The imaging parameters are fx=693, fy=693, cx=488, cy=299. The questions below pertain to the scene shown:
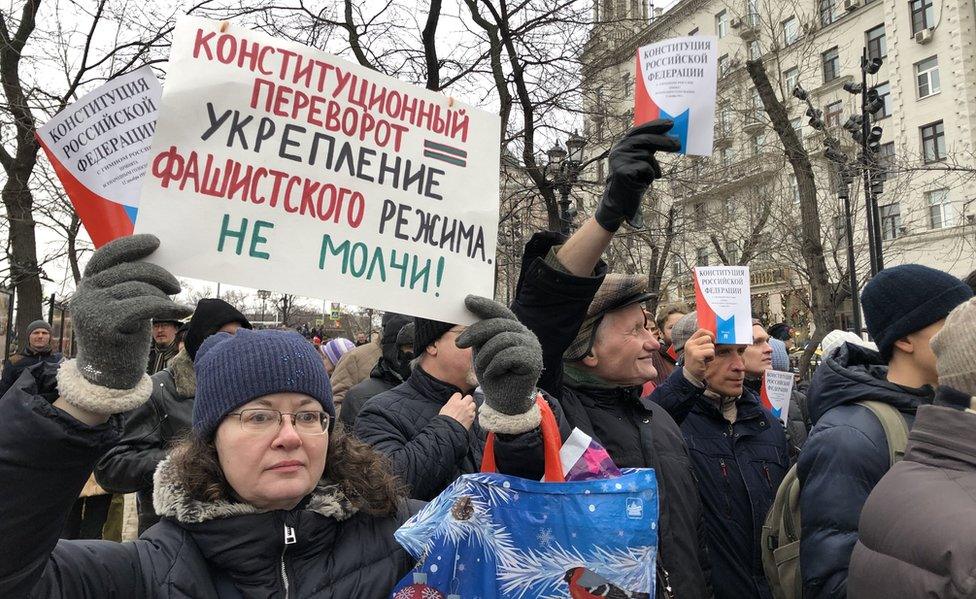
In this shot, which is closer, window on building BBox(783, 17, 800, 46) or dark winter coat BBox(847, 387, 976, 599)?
dark winter coat BBox(847, 387, 976, 599)

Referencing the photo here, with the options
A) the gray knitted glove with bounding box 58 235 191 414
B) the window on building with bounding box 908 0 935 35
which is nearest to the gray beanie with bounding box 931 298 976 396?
the gray knitted glove with bounding box 58 235 191 414

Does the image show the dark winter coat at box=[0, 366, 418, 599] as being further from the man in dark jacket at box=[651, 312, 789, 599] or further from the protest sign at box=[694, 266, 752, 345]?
the protest sign at box=[694, 266, 752, 345]

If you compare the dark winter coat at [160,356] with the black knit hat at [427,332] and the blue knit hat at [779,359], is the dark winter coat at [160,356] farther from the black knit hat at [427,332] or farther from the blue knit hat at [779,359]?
the blue knit hat at [779,359]

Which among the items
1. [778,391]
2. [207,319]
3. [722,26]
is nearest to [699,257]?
[778,391]

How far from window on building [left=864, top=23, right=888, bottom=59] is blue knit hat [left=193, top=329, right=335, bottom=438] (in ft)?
121

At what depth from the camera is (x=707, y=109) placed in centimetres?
258

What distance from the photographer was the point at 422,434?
277cm

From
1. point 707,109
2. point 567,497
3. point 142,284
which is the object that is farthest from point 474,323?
point 707,109

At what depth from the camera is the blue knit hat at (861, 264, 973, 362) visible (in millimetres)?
2549

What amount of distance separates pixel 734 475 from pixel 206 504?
8.11 ft

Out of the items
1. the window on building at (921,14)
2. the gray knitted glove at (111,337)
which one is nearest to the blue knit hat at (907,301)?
the gray knitted glove at (111,337)

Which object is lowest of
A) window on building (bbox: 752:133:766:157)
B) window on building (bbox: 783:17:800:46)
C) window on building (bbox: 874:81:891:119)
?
window on building (bbox: 752:133:766:157)

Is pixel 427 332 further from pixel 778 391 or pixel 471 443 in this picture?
pixel 778 391

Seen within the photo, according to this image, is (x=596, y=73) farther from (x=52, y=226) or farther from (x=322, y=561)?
(x=52, y=226)
